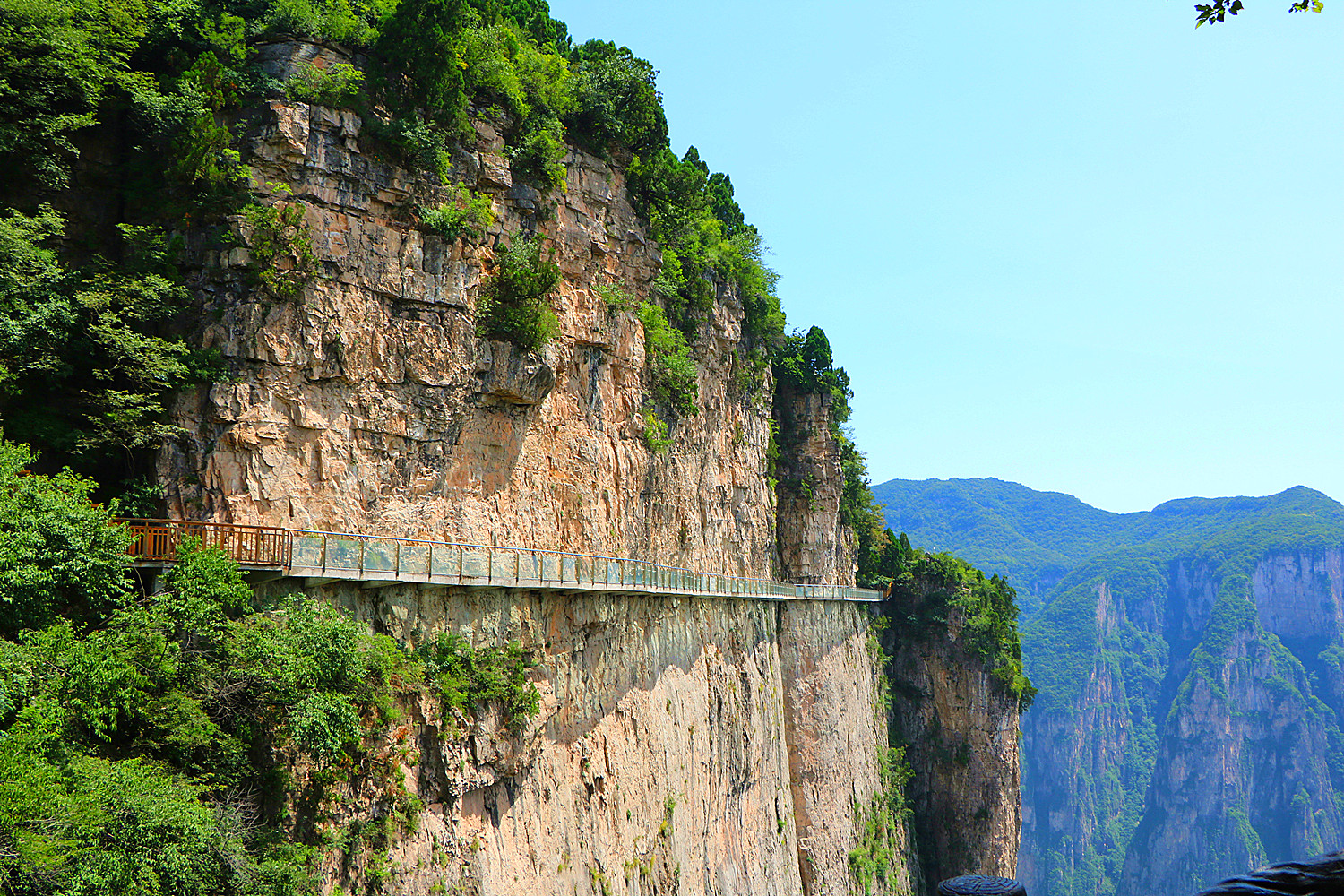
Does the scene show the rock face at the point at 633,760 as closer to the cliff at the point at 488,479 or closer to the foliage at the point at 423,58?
the cliff at the point at 488,479

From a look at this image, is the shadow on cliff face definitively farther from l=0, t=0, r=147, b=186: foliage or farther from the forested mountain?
the forested mountain

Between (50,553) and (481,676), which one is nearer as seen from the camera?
(50,553)

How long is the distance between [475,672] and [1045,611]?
199864 millimetres

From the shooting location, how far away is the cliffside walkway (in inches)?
620

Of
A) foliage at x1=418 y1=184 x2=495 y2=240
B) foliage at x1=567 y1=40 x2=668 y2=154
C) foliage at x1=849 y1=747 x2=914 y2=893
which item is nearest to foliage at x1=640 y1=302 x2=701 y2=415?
foliage at x1=567 y1=40 x2=668 y2=154

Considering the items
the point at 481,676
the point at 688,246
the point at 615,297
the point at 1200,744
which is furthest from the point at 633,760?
the point at 1200,744

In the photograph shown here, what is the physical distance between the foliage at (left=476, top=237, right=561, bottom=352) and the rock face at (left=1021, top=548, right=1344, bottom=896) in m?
147

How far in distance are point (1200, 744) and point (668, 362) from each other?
161 metres

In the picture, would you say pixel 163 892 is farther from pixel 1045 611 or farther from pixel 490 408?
pixel 1045 611

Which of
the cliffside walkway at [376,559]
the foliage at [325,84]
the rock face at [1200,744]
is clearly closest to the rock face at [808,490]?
the cliffside walkway at [376,559]

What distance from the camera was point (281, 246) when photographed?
746 inches

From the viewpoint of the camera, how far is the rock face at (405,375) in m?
18.5

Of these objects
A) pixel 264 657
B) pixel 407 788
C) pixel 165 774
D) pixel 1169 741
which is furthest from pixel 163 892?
pixel 1169 741

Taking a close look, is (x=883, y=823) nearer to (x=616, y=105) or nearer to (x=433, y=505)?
(x=433, y=505)
